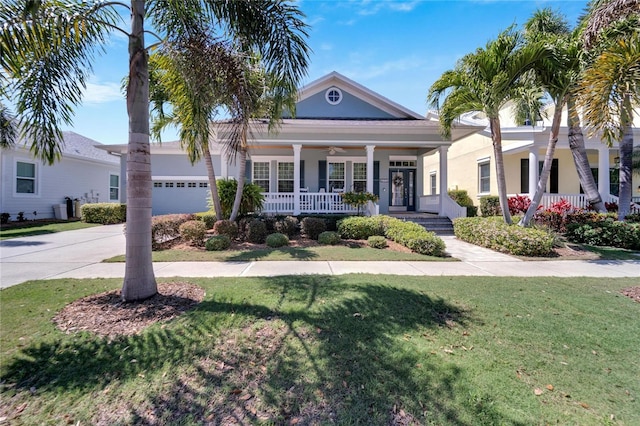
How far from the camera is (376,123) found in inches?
534

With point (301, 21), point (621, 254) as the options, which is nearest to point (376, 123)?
point (301, 21)

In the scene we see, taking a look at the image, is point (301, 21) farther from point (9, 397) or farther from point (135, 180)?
point (9, 397)

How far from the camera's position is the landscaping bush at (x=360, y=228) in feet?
34.8

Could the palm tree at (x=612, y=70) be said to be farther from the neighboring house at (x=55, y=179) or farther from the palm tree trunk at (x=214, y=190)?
the neighboring house at (x=55, y=179)

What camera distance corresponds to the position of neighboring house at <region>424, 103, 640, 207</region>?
13219 mm

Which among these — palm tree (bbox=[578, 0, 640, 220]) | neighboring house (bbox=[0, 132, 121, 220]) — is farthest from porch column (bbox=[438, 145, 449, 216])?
neighboring house (bbox=[0, 132, 121, 220])

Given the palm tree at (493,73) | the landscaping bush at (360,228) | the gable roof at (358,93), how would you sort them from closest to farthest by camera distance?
the palm tree at (493,73) < the landscaping bush at (360,228) < the gable roof at (358,93)

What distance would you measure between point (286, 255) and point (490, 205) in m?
12.2

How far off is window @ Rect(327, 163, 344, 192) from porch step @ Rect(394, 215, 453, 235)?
383cm

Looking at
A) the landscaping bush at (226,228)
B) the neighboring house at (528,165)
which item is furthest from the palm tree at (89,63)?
the neighboring house at (528,165)

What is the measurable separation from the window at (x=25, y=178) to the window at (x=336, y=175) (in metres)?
16.8

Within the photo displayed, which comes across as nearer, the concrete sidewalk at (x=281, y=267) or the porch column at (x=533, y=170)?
the concrete sidewalk at (x=281, y=267)

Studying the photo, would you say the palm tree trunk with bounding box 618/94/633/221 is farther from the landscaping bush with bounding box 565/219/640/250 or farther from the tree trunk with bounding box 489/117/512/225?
the tree trunk with bounding box 489/117/512/225

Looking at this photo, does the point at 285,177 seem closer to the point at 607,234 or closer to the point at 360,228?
the point at 360,228
